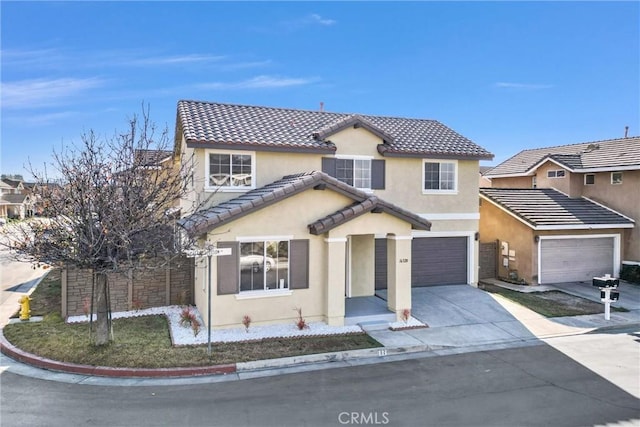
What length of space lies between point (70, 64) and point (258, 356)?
13693 mm

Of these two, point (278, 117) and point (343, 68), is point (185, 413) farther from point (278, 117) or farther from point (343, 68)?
point (343, 68)

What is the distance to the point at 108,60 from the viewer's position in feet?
56.9

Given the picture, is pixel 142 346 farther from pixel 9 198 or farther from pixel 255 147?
pixel 9 198

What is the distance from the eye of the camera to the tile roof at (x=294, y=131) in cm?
1583

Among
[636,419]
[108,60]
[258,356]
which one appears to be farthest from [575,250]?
[108,60]

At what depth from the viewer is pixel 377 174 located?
59.1 feet

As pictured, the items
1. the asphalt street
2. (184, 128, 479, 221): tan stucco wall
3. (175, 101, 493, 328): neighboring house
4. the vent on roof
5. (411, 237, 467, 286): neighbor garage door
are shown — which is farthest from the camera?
the vent on roof

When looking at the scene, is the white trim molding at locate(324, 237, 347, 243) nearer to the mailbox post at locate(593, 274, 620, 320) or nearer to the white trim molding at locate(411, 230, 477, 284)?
the white trim molding at locate(411, 230, 477, 284)

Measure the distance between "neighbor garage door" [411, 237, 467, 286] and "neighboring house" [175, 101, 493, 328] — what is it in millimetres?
43

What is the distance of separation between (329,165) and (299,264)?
530 cm

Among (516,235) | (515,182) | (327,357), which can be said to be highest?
(515,182)

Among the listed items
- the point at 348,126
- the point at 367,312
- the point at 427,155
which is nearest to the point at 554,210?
the point at 427,155

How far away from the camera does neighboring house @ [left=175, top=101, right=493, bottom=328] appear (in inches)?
507

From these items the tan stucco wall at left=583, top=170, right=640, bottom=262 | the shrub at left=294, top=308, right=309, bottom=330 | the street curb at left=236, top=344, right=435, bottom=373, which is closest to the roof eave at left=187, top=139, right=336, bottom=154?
the shrub at left=294, top=308, right=309, bottom=330
